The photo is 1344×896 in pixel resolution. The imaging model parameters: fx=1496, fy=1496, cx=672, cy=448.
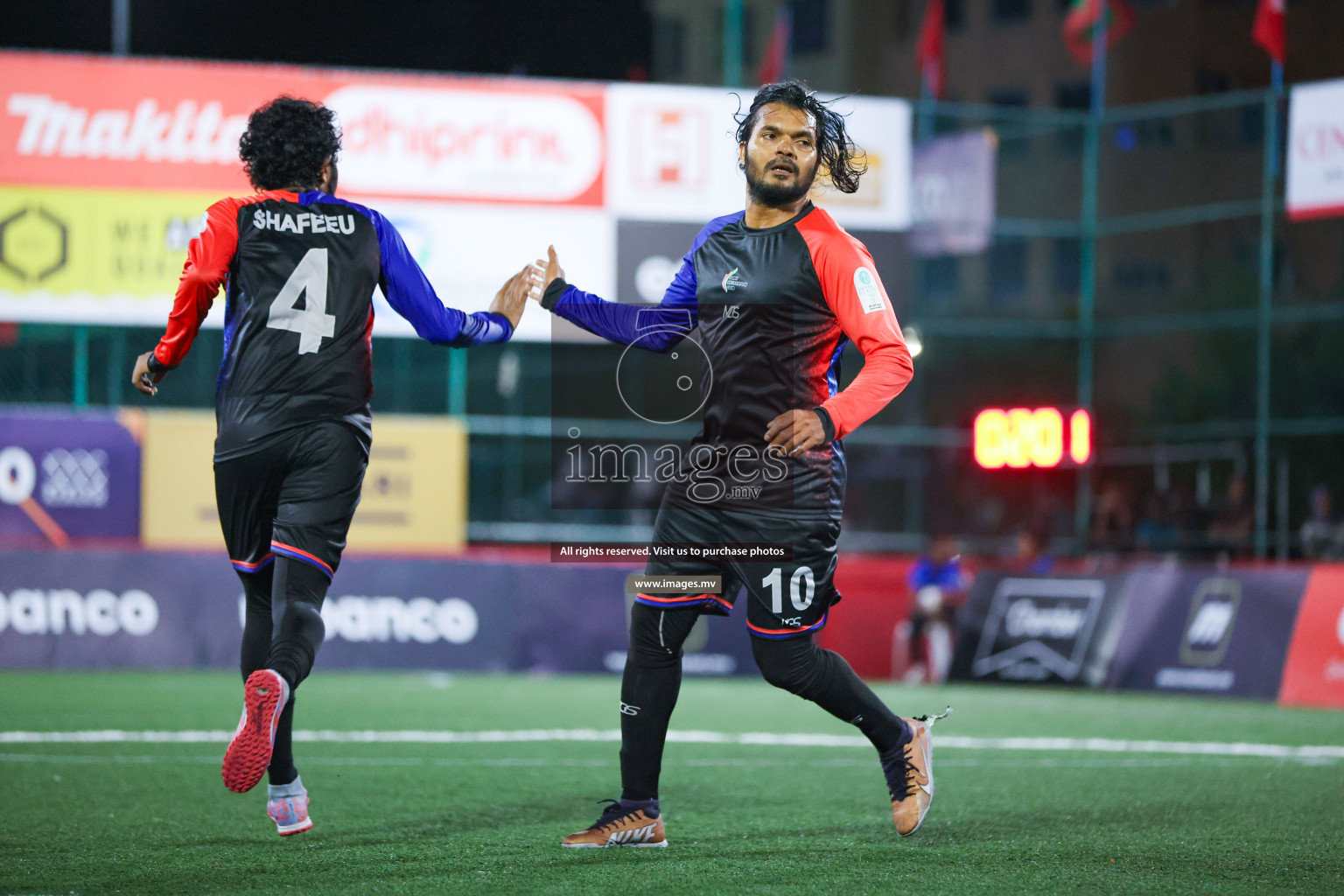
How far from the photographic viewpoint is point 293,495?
15.2 ft

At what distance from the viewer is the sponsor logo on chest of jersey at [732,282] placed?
4734 millimetres

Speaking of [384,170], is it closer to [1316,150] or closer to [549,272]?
[1316,150]

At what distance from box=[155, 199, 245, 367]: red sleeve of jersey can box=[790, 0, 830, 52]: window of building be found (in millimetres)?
35690

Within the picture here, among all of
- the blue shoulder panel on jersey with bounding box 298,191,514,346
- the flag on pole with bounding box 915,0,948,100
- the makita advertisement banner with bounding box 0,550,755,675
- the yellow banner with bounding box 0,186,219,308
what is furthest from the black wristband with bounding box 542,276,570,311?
the flag on pole with bounding box 915,0,948,100

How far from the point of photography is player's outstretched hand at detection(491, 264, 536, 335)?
5215 mm

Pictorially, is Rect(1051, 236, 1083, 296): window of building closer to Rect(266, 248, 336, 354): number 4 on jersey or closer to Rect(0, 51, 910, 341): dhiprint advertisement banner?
Rect(0, 51, 910, 341): dhiprint advertisement banner

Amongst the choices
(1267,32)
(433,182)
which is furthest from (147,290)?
(1267,32)

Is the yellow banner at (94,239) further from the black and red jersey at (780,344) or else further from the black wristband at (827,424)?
the black wristband at (827,424)

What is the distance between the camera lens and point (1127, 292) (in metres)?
Result: 24.8

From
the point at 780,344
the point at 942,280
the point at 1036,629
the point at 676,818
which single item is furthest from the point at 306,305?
the point at 942,280

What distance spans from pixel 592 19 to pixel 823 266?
20388 millimetres

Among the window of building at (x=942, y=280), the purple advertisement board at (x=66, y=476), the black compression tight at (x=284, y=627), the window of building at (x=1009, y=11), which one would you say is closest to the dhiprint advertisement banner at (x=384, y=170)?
the purple advertisement board at (x=66, y=476)

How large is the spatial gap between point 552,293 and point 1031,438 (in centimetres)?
1376

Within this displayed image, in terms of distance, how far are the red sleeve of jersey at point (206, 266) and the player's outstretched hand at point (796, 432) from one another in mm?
1770
